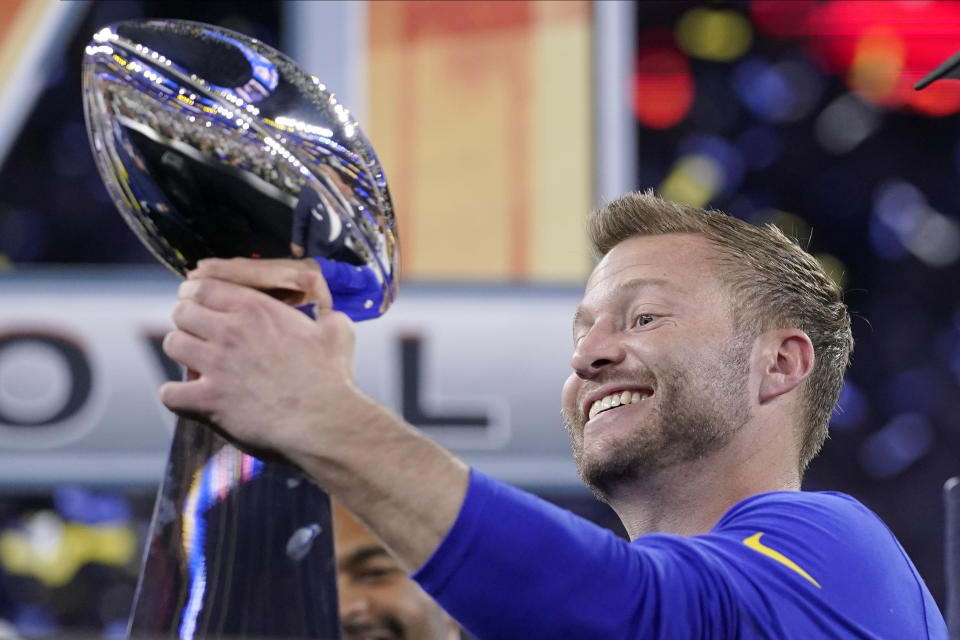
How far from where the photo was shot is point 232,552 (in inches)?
25.8

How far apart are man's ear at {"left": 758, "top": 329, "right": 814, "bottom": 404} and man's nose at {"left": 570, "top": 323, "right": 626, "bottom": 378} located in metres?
0.16

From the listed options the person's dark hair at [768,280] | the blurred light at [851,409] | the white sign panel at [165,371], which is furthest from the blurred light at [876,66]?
the person's dark hair at [768,280]

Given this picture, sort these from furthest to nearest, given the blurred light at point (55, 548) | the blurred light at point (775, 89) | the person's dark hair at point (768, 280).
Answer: the blurred light at point (775, 89), the blurred light at point (55, 548), the person's dark hair at point (768, 280)

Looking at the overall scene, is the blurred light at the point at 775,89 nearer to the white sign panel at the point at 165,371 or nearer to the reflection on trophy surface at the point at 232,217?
the white sign panel at the point at 165,371

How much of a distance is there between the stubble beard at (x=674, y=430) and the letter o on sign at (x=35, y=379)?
140 centimetres

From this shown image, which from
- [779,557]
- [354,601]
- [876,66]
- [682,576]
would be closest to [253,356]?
[682,576]

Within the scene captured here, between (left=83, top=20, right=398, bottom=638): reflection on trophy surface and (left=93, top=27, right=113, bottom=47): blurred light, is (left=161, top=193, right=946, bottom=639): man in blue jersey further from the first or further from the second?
(left=93, top=27, right=113, bottom=47): blurred light

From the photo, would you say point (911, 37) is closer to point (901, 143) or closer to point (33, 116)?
point (901, 143)

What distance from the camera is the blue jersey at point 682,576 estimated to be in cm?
69

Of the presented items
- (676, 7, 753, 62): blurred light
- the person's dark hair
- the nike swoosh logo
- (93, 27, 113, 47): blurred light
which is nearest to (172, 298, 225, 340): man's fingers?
(93, 27, 113, 47): blurred light

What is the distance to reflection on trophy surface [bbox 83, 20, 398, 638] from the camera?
2.06ft

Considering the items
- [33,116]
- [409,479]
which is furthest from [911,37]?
[409,479]

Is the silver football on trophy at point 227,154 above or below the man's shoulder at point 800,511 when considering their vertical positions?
above

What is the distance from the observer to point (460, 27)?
8.06 ft
